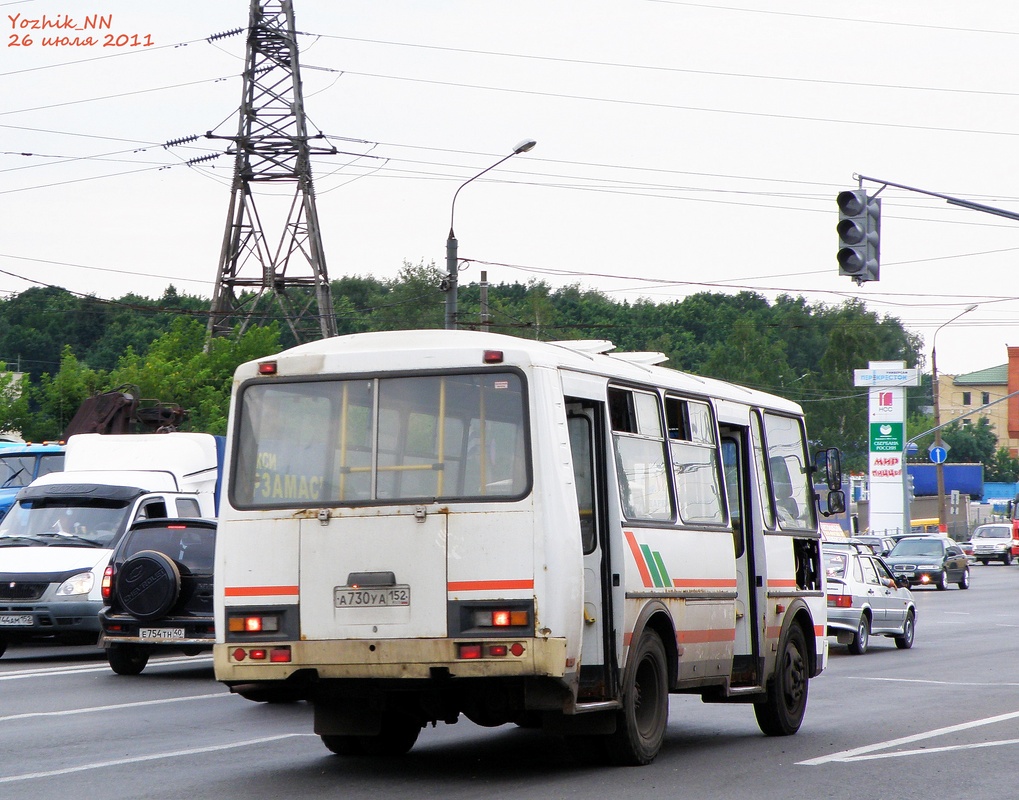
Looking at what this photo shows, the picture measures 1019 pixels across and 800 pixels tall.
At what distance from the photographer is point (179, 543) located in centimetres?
1752

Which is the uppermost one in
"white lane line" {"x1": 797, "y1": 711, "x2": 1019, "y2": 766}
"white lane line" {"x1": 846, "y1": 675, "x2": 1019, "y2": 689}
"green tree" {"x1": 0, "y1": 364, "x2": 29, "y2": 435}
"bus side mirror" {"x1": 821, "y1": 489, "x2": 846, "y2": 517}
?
"green tree" {"x1": 0, "y1": 364, "x2": 29, "y2": 435}

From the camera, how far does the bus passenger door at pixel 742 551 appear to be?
39.7 feet

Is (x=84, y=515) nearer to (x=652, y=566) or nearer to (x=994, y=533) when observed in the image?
(x=652, y=566)

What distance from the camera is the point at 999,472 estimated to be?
144875mm

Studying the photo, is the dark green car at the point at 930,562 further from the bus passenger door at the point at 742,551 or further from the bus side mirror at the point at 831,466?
the bus passenger door at the point at 742,551

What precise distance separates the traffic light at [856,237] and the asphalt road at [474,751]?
17.3 feet

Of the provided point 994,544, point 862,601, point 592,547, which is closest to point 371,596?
point 592,547

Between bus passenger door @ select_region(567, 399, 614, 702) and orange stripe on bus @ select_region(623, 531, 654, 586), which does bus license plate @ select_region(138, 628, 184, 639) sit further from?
bus passenger door @ select_region(567, 399, 614, 702)

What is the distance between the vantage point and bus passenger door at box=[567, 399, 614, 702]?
9656 mm

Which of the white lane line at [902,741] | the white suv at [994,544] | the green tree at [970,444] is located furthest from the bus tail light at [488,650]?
the green tree at [970,444]

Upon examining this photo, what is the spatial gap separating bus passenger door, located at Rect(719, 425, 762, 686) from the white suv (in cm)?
6133

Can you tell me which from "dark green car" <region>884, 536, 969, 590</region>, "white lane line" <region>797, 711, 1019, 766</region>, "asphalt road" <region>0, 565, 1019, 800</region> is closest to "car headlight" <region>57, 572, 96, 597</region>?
"asphalt road" <region>0, 565, 1019, 800</region>

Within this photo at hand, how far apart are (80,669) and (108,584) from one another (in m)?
1.50

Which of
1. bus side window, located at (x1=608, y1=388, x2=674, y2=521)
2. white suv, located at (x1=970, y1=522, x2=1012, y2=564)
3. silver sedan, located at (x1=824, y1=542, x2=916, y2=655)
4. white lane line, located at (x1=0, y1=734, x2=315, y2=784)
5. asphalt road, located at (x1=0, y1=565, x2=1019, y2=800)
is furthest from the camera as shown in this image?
white suv, located at (x1=970, y1=522, x2=1012, y2=564)
